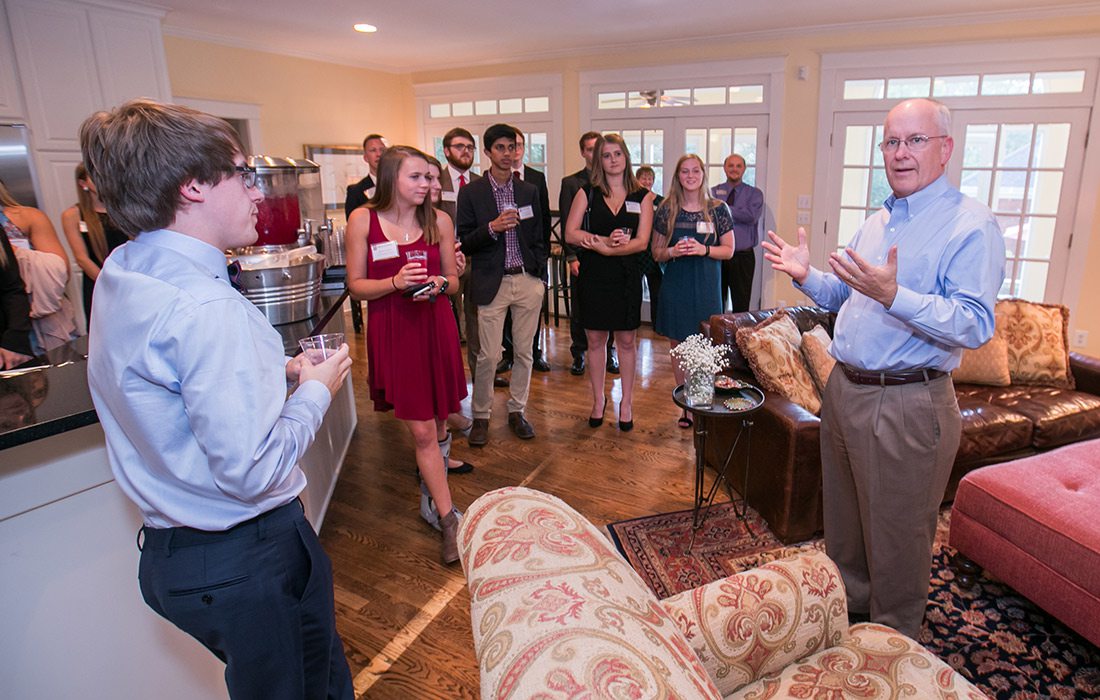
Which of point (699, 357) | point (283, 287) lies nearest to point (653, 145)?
point (699, 357)

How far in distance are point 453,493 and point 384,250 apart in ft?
4.21

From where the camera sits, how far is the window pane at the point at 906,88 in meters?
4.84

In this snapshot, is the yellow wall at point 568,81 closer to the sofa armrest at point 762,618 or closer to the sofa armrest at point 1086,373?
the sofa armrest at point 1086,373

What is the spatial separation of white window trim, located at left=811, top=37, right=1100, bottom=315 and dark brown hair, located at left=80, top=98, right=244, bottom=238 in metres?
5.29

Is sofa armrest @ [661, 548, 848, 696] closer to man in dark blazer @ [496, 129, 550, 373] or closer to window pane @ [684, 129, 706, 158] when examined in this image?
man in dark blazer @ [496, 129, 550, 373]

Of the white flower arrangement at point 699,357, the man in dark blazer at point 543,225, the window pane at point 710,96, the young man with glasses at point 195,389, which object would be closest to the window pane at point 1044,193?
the window pane at point 710,96

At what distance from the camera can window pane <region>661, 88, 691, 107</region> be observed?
5.60 metres

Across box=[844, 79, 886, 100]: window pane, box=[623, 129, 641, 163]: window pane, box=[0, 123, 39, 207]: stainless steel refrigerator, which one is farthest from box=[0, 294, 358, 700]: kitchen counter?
box=[844, 79, 886, 100]: window pane

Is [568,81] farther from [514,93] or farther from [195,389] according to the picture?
[195,389]

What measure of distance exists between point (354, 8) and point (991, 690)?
5050 mm

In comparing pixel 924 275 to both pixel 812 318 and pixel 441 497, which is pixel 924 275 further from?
pixel 441 497

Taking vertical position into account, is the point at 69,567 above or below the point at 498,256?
below

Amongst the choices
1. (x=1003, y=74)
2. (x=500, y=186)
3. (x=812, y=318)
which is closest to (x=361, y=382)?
(x=500, y=186)

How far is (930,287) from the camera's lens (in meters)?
1.68
